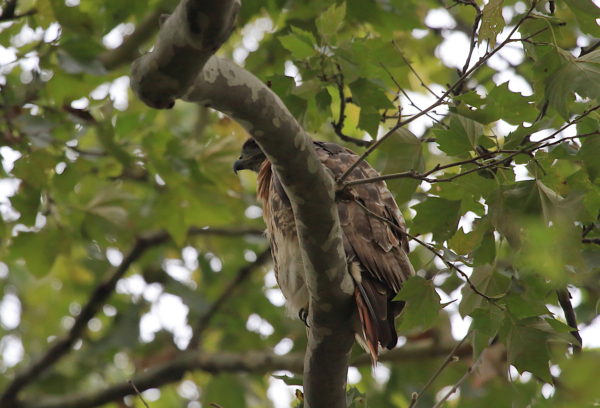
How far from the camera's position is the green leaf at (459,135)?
3.16 meters

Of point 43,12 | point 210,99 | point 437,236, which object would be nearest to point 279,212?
point 437,236

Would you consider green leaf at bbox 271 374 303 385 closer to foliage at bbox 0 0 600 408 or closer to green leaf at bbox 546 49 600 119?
foliage at bbox 0 0 600 408

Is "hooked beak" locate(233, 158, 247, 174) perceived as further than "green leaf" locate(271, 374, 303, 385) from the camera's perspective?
Yes

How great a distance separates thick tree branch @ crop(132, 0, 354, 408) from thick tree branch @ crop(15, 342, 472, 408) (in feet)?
9.82

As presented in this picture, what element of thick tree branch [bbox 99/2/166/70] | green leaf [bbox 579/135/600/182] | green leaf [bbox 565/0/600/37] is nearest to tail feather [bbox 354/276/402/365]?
green leaf [bbox 579/135/600/182]

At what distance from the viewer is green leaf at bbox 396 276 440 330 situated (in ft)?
10.3

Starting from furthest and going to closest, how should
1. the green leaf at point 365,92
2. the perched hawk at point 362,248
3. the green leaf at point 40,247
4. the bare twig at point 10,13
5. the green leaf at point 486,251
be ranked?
the green leaf at point 40,247
the bare twig at point 10,13
the green leaf at point 365,92
the perched hawk at point 362,248
the green leaf at point 486,251

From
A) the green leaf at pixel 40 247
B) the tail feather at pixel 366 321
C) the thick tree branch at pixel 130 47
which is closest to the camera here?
the tail feather at pixel 366 321

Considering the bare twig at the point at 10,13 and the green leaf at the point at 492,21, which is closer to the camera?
the green leaf at the point at 492,21

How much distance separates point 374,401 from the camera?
6.57 metres

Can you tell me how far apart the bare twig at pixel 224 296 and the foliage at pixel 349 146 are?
0.04 meters

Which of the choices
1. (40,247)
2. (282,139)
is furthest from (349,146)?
(282,139)

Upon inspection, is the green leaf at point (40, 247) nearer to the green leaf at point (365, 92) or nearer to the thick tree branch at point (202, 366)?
the thick tree branch at point (202, 366)

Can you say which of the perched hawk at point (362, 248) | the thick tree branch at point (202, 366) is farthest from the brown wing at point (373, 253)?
the thick tree branch at point (202, 366)
